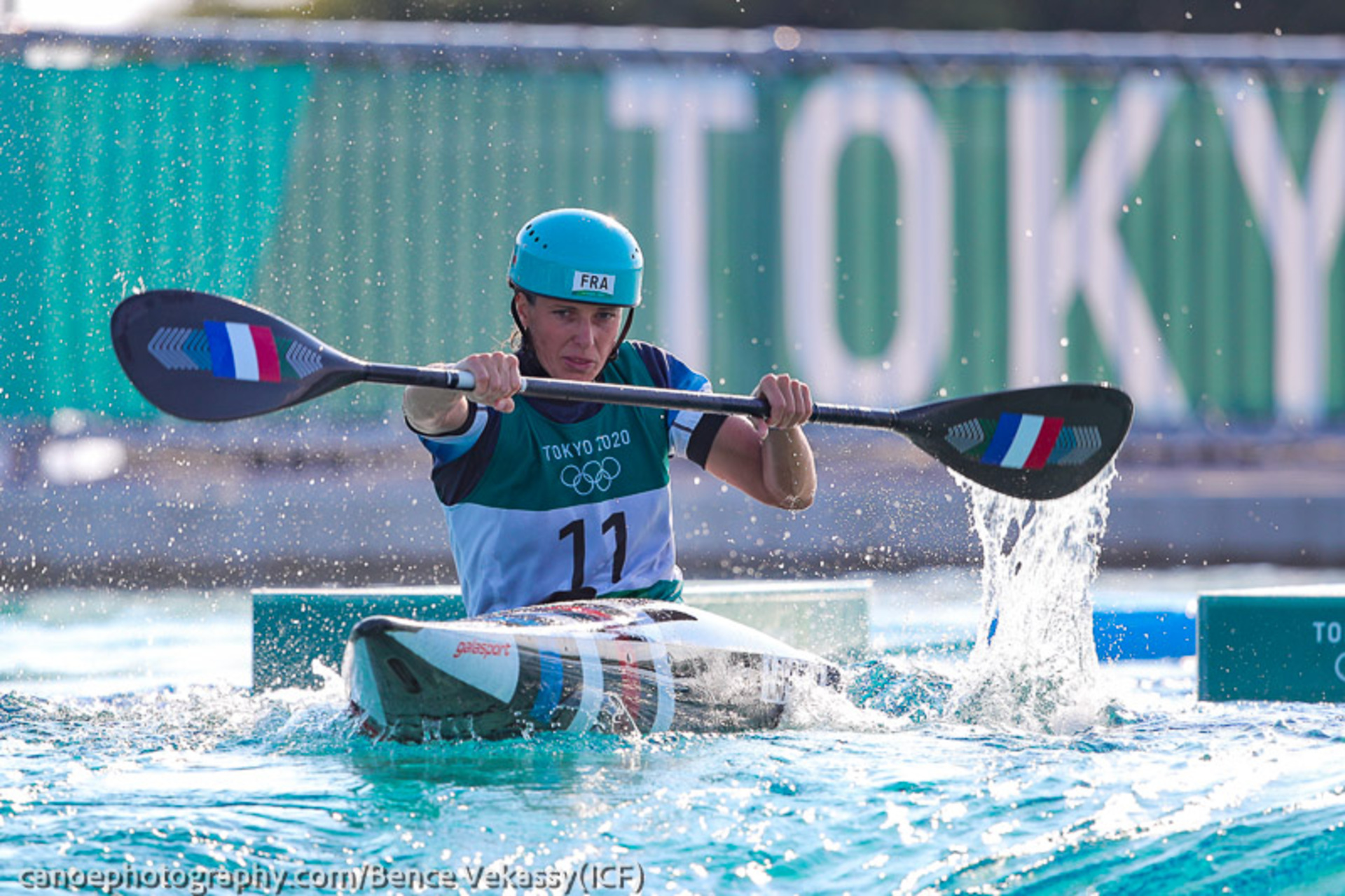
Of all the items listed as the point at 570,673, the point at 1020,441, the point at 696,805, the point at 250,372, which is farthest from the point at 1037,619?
the point at 250,372

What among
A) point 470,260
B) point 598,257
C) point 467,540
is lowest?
point 467,540

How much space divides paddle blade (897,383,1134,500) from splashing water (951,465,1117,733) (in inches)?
3.9

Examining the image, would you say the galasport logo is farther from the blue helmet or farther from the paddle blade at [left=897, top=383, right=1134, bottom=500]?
the paddle blade at [left=897, top=383, right=1134, bottom=500]

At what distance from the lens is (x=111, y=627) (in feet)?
24.9

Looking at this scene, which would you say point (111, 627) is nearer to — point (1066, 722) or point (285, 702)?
point (285, 702)

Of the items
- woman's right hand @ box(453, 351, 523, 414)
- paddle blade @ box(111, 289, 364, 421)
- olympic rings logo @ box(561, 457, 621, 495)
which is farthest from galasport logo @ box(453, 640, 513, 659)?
paddle blade @ box(111, 289, 364, 421)

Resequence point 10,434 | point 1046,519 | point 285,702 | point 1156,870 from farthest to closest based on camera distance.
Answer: point 10,434 → point 1046,519 → point 285,702 → point 1156,870

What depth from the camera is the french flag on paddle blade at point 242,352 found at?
3.89 m

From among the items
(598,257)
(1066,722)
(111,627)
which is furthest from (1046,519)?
(111,627)

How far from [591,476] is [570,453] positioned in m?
0.08

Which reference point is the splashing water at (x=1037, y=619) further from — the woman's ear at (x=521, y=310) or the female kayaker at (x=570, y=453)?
the woman's ear at (x=521, y=310)

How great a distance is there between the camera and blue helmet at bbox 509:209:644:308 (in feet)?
13.5

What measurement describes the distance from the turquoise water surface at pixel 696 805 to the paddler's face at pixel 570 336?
95 centimetres

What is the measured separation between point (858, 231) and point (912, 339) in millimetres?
777
